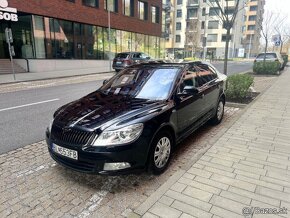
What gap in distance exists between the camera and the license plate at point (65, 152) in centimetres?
316

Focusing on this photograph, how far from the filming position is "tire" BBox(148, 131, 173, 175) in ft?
11.3

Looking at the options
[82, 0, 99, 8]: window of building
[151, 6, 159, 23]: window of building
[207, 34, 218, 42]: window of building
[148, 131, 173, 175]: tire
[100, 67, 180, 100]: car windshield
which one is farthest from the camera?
[207, 34, 218, 42]: window of building

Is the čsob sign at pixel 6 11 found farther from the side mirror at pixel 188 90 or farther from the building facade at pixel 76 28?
the side mirror at pixel 188 90

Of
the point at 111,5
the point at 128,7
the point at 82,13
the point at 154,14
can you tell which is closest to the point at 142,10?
the point at 154,14

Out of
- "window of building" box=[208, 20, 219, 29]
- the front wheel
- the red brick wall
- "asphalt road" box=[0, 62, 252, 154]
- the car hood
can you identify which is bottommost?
"asphalt road" box=[0, 62, 252, 154]

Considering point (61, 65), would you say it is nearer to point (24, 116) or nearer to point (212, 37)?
point (24, 116)

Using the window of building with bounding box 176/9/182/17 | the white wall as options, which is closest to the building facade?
the white wall

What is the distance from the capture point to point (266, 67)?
17.3 meters

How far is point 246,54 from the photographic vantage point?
7531cm

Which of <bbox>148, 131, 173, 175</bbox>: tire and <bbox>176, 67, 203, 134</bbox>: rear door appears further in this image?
<bbox>176, 67, 203, 134</bbox>: rear door

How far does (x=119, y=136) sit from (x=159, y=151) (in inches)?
30.8

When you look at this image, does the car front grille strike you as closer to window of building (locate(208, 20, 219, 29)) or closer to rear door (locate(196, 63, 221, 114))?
rear door (locate(196, 63, 221, 114))

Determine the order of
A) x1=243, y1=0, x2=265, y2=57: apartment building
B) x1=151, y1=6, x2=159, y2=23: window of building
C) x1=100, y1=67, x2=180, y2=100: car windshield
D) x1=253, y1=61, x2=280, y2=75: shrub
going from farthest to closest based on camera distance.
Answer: x1=243, y1=0, x2=265, y2=57: apartment building, x1=151, y1=6, x2=159, y2=23: window of building, x1=253, y1=61, x2=280, y2=75: shrub, x1=100, y1=67, x2=180, y2=100: car windshield

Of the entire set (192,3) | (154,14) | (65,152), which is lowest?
(65,152)
